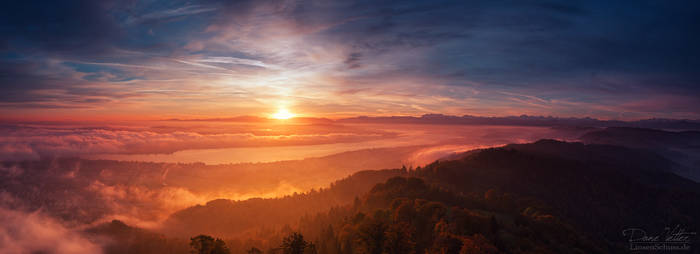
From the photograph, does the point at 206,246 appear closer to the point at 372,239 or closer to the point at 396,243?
the point at 372,239

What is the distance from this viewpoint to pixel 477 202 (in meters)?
197

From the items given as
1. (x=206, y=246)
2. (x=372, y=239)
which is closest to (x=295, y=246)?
(x=206, y=246)

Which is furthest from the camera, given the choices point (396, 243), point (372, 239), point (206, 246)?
point (372, 239)

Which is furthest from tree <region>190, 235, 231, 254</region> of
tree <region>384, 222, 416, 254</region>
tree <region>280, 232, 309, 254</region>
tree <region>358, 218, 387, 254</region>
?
tree <region>384, 222, 416, 254</region>

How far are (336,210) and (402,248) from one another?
10997 cm

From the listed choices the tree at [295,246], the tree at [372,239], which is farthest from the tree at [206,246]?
the tree at [372,239]

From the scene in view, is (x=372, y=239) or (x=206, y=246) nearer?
(x=206, y=246)

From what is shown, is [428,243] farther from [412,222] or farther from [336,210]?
[336,210]

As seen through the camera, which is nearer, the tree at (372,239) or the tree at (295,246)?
the tree at (295,246)

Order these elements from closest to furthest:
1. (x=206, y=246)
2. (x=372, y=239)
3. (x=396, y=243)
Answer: (x=206, y=246) < (x=396, y=243) < (x=372, y=239)

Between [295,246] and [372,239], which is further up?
[295,246]

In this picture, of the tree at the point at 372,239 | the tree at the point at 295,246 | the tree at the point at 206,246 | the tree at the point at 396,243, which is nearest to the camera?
the tree at the point at 206,246

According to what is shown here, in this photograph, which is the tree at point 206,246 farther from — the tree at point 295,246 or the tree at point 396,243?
the tree at point 396,243

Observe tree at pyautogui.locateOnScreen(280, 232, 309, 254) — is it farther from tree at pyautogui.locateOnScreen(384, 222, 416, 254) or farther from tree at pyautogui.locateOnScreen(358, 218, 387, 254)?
tree at pyautogui.locateOnScreen(384, 222, 416, 254)
